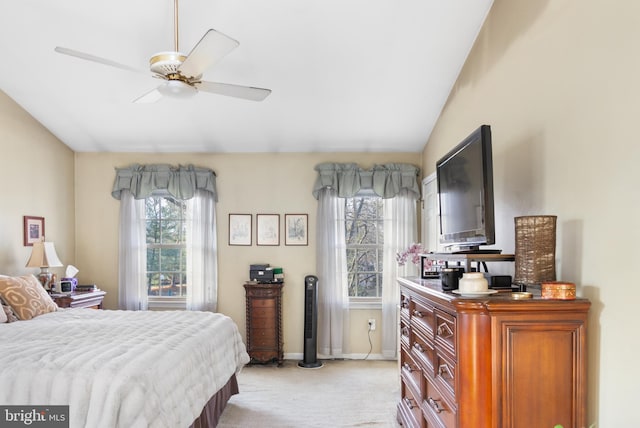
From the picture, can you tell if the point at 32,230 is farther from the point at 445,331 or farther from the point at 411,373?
the point at 445,331

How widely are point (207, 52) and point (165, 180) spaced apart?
3.39 metres

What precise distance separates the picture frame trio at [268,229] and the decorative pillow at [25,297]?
85.0 inches

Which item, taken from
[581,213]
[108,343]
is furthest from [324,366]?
[581,213]

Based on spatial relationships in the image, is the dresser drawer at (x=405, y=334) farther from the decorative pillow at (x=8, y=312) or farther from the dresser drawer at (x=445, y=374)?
the decorative pillow at (x=8, y=312)

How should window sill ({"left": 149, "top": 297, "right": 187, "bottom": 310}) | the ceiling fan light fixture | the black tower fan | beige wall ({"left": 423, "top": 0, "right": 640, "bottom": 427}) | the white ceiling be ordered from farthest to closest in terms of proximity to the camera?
window sill ({"left": 149, "top": 297, "right": 187, "bottom": 310}), the black tower fan, the white ceiling, the ceiling fan light fixture, beige wall ({"left": 423, "top": 0, "right": 640, "bottom": 427})

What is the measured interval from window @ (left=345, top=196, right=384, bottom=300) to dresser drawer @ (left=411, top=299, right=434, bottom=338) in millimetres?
2727

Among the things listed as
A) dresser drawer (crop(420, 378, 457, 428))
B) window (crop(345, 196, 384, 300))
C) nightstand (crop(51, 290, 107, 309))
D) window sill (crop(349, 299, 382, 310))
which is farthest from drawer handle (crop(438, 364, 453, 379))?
nightstand (crop(51, 290, 107, 309))

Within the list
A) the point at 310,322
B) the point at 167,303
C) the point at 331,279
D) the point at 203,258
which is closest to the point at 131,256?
the point at 167,303

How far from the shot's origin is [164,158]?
585 cm

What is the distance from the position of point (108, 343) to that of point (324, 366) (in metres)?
2.93

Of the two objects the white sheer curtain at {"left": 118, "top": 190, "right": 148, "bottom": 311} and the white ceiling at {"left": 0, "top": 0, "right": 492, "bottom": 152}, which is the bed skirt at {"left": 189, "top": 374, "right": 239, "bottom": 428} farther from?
the white ceiling at {"left": 0, "top": 0, "right": 492, "bottom": 152}

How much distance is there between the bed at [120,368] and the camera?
91.4 inches

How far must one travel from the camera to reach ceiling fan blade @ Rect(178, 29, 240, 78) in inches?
97.3

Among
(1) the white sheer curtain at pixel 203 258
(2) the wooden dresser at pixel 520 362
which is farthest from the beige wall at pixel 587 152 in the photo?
(1) the white sheer curtain at pixel 203 258
